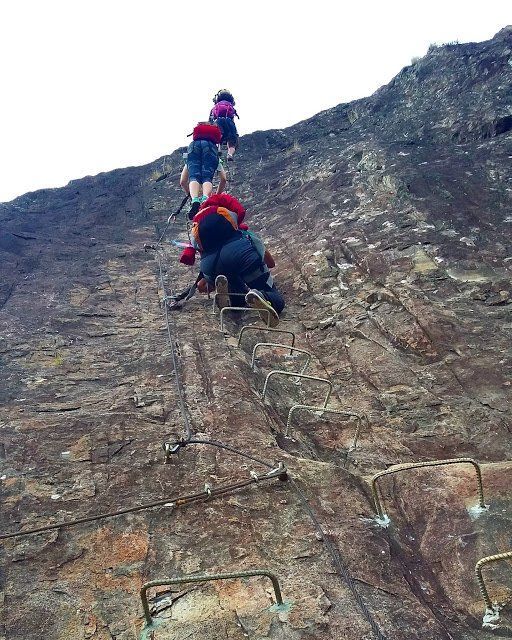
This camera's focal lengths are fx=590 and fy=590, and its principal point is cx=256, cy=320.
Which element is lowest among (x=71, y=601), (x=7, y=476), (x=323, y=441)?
(x=323, y=441)

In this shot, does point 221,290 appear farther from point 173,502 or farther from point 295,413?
point 173,502

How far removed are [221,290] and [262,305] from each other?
22.5 inches

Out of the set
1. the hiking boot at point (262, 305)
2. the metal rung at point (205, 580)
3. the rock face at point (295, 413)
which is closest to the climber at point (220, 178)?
the rock face at point (295, 413)

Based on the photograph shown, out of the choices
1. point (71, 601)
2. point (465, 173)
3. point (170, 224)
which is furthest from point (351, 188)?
point (71, 601)

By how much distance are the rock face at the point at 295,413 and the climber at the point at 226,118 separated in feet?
12.3

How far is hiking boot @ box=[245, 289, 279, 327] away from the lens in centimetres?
666

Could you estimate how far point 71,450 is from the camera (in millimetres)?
4195

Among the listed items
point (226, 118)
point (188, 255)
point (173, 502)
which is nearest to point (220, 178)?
point (188, 255)

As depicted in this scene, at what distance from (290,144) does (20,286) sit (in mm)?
8046

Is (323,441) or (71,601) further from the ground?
(71,601)

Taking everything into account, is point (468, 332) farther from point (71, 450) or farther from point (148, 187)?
point (148, 187)

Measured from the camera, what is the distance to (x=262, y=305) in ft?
22.0

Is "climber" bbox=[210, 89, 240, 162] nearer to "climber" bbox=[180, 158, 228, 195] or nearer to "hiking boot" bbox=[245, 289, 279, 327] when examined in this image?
"climber" bbox=[180, 158, 228, 195]

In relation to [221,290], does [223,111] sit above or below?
above
